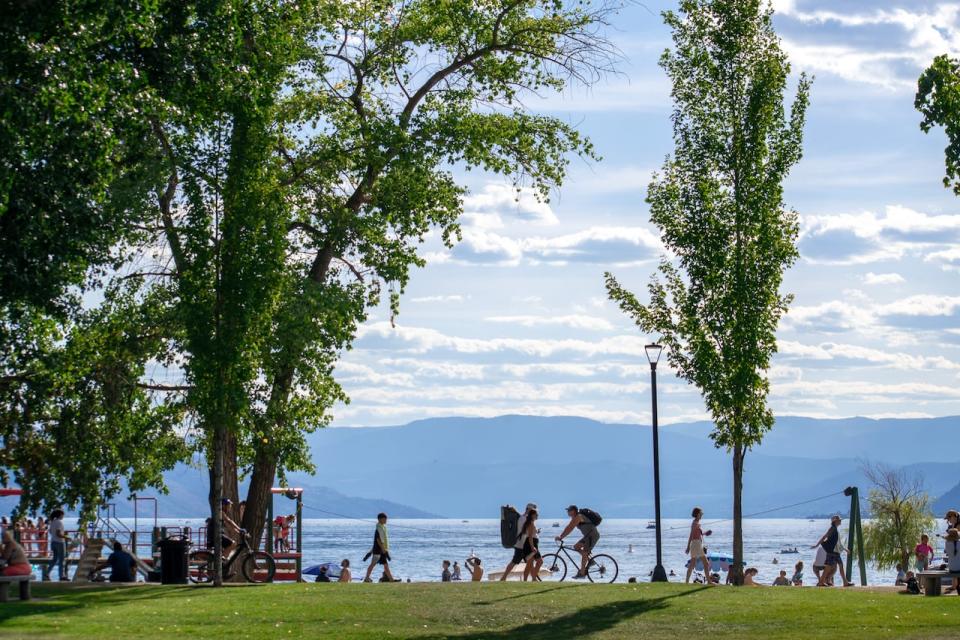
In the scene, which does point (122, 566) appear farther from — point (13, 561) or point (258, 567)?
point (13, 561)

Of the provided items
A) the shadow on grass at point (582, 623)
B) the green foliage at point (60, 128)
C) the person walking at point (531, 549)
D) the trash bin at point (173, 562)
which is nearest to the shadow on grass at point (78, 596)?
the trash bin at point (173, 562)

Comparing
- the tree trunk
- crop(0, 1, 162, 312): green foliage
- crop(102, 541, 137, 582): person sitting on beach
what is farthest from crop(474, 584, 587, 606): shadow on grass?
crop(102, 541, 137, 582): person sitting on beach

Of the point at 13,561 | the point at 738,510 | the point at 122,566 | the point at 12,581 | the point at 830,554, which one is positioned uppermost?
the point at 738,510

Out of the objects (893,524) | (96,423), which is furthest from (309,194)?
(893,524)

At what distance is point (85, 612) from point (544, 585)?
881 cm

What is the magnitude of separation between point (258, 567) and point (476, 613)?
33.7 ft

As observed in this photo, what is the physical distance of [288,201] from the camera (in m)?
30.2

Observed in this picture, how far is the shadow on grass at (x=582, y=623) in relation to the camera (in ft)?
59.4

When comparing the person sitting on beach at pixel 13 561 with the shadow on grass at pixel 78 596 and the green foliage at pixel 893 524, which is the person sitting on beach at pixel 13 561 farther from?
the green foliage at pixel 893 524

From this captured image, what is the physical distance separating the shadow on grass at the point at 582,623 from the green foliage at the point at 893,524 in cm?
5510

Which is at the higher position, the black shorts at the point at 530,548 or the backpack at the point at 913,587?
the black shorts at the point at 530,548

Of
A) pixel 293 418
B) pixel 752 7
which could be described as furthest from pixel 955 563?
pixel 293 418

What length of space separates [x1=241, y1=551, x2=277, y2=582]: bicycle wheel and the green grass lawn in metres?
2.84

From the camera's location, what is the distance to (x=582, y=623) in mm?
19281
